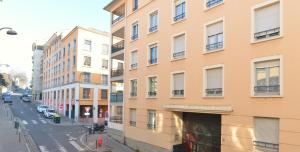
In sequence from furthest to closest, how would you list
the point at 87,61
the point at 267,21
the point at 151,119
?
1. the point at 87,61
2. the point at 151,119
3. the point at 267,21

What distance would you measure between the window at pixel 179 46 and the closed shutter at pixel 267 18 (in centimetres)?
625

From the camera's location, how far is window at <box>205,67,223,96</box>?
1773cm

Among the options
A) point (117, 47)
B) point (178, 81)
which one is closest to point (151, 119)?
point (178, 81)

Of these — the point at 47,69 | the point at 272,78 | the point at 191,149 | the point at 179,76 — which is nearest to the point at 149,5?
the point at 179,76

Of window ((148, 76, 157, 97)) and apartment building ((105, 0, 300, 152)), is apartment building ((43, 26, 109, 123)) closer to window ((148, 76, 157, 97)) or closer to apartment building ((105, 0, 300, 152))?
apartment building ((105, 0, 300, 152))

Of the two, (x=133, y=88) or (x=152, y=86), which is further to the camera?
(x=133, y=88)

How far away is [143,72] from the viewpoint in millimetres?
25641

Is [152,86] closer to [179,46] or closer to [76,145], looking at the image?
[179,46]

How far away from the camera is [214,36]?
1838 cm

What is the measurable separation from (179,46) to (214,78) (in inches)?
164

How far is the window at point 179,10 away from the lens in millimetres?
21375

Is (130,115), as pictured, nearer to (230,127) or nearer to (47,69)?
(230,127)

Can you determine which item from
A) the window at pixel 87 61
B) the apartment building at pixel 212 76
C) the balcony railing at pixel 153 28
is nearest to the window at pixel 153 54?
the apartment building at pixel 212 76

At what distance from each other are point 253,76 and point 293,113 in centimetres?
268
